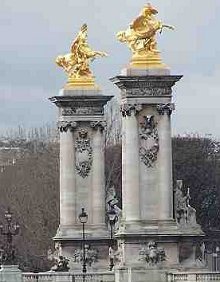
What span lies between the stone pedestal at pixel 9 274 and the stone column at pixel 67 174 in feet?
45.1

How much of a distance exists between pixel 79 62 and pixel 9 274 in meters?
18.2

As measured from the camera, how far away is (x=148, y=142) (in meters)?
82.3

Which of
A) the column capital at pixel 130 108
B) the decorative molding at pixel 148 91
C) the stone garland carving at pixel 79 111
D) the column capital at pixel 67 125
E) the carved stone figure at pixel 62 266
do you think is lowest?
the carved stone figure at pixel 62 266

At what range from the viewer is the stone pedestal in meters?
80.1

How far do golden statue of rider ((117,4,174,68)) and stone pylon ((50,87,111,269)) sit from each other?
11.1 metres

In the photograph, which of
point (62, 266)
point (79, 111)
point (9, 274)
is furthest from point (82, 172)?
point (9, 274)

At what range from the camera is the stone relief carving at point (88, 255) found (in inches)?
3676

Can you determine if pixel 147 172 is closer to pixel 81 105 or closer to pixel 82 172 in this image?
pixel 81 105

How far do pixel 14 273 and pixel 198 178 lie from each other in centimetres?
4565

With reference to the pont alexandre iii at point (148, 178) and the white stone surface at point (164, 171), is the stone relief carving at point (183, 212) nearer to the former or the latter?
the pont alexandre iii at point (148, 178)

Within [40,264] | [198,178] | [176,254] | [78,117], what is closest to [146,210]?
[176,254]

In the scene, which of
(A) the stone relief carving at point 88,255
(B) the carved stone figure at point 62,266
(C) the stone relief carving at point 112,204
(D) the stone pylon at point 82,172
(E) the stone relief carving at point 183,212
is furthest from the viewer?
(D) the stone pylon at point 82,172

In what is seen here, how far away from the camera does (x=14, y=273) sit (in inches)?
3174

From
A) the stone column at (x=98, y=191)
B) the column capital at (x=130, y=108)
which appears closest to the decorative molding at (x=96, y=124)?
the stone column at (x=98, y=191)
